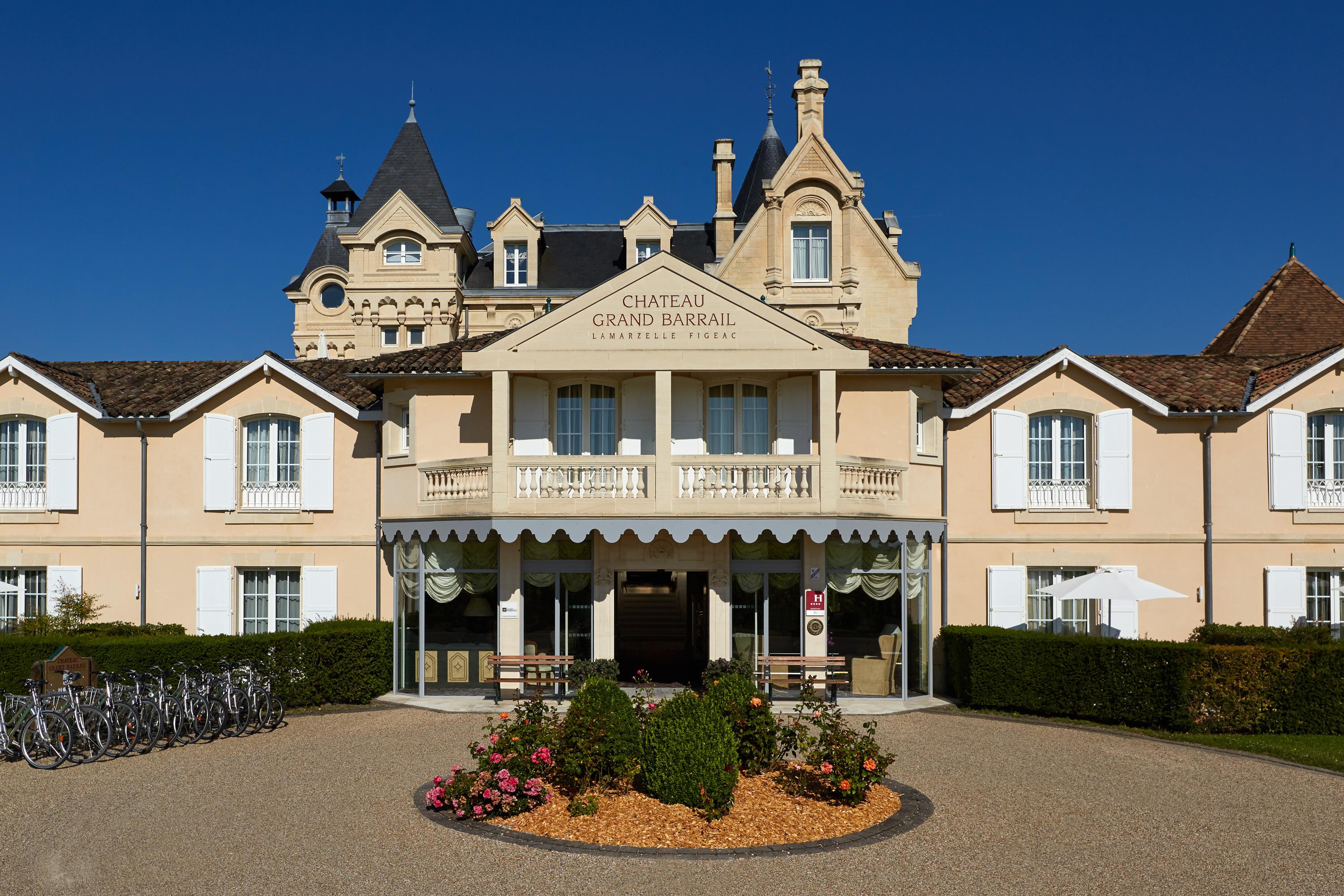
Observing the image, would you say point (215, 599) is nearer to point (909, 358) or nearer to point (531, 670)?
point (531, 670)

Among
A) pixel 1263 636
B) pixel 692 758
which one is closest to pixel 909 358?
pixel 1263 636

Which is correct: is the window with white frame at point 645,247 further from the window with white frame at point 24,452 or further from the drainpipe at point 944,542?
the window with white frame at point 24,452

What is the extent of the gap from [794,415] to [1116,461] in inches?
244

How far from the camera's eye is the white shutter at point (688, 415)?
65.8ft

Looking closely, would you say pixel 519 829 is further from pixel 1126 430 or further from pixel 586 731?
pixel 1126 430

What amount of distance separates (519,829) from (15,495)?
52.1ft

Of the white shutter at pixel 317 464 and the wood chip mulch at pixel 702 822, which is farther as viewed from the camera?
the white shutter at pixel 317 464

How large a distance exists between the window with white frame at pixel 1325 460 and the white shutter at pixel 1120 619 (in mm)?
3970

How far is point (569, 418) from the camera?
20.5 metres

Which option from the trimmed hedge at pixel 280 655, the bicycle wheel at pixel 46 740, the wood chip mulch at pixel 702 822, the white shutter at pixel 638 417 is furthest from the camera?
the white shutter at pixel 638 417

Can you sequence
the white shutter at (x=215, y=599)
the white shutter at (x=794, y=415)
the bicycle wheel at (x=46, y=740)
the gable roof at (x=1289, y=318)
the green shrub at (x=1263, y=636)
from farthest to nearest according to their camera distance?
the gable roof at (x=1289, y=318) → the white shutter at (x=215, y=599) → the white shutter at (x=794, y=415) → the green shrub at (x=1263, y=636) → the bicycle wheel at (x=46, y=740)

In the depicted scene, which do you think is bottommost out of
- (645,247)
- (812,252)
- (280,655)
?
(280,655)

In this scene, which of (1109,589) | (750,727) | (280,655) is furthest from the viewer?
(1109,589)

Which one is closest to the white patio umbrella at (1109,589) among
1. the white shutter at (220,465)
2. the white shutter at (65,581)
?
the white shutter at (220,465)
